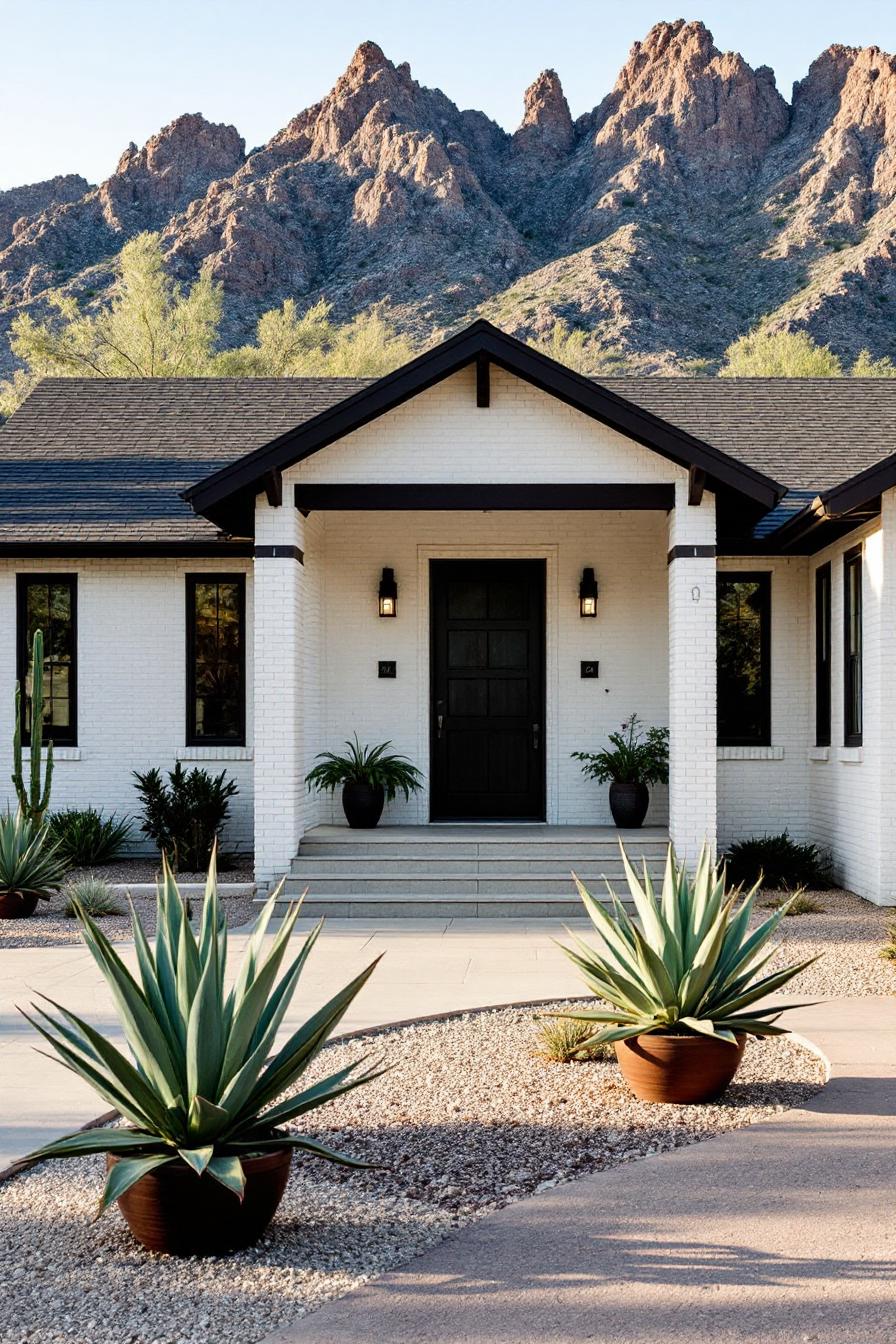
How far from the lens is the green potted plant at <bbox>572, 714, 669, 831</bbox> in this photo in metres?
13.5

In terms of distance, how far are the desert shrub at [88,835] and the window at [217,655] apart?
1.31 meters

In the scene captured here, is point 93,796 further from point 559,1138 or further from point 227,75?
point 227,75

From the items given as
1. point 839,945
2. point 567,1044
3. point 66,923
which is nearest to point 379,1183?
point 567,1044

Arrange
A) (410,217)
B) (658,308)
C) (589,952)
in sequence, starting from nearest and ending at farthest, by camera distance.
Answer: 1. (589,952)
2. (658,308)
3. (410,217)

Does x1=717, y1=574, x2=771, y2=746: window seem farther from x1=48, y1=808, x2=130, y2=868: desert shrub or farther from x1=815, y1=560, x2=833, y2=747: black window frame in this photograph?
x1=48, y1=808, x2=130, y2=868: desert shrub

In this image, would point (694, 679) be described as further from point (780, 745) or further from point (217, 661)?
point (217, 661)

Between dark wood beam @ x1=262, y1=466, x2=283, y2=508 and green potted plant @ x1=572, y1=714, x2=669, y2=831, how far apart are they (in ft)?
13.6

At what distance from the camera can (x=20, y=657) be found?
1465 centimetres

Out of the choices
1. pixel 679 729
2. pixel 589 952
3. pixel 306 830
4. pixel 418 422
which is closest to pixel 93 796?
pixel 306 830

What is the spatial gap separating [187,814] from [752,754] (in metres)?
5.85

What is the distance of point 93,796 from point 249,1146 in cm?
1062

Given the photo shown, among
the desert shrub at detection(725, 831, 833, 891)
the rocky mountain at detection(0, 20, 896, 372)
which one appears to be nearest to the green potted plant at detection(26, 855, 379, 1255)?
the desert shrub at detection(725, 831, 833, 891)

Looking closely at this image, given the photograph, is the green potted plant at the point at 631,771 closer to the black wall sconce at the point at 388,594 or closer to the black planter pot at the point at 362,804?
the black planter pot at the point at 362,804

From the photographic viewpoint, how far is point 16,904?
1144 cm
